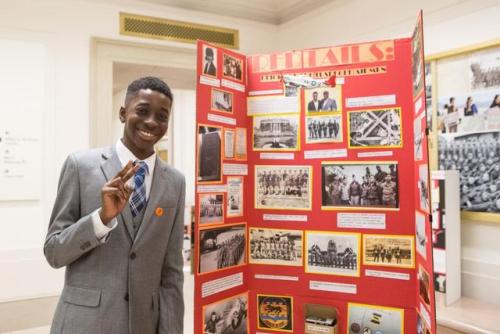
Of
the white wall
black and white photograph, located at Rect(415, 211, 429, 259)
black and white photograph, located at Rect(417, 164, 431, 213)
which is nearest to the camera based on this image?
black and white photograph, located at Rect(417, 164, 431, 213)

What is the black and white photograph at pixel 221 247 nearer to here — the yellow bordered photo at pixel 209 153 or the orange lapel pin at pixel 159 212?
the yellow bordered photo at pixel 209 153

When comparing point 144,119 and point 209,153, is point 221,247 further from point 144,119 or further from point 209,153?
point 144,119

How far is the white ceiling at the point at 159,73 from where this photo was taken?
147 inches

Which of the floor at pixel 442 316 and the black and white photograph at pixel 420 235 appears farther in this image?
the floor at pixel 442 316

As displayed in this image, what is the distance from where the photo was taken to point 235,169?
2.12 metres

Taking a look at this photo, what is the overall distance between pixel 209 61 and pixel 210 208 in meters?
0.75

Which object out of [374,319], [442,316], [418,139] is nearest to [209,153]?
[418,139]

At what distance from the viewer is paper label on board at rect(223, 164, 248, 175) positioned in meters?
2.08
